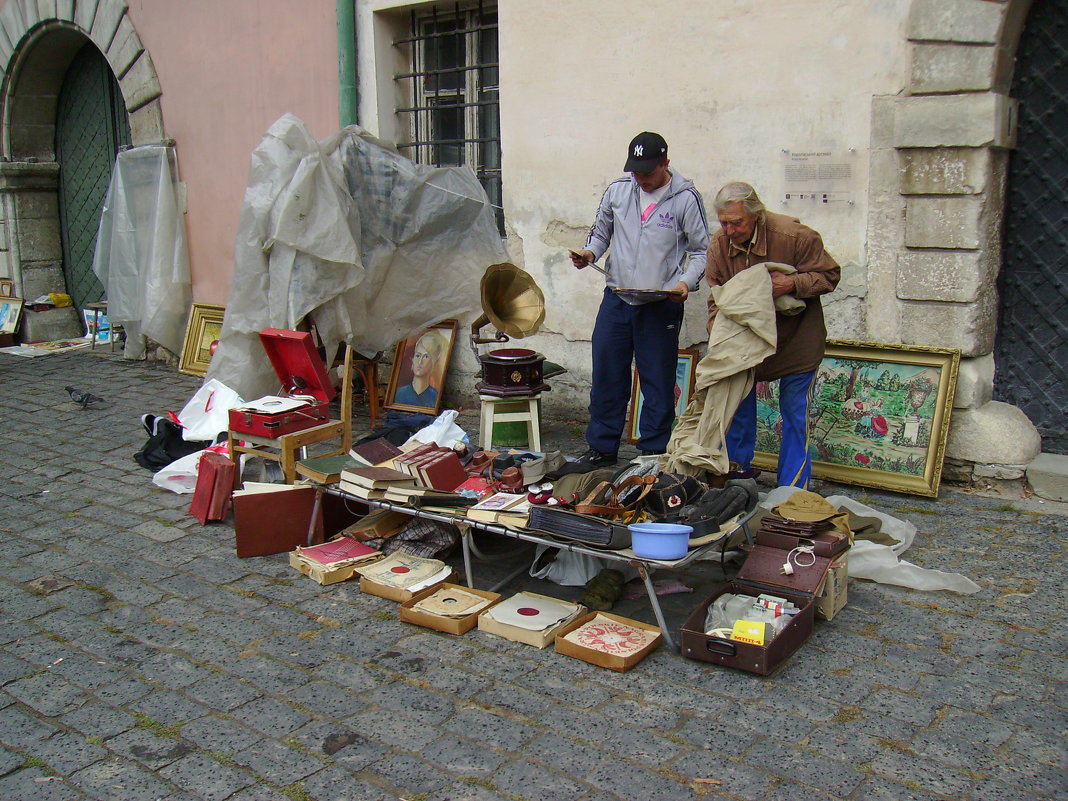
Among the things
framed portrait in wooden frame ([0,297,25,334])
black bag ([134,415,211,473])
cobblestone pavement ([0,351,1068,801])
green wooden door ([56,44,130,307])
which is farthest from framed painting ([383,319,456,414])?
framed portrait in wooden frame ([0,297,25,334])

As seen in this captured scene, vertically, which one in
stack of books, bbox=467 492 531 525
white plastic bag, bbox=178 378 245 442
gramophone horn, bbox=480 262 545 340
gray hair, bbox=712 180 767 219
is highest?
gray hair, bbox=712 180 767 219

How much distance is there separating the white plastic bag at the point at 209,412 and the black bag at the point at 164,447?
5 centimetres

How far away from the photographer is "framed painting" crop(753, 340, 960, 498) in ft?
17.0

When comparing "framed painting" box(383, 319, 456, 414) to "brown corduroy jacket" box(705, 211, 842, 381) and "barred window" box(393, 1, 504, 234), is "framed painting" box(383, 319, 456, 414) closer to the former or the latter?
"barred window" box(393, 1, 504, 234)

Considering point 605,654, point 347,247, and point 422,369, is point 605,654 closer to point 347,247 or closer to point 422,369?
point 347,247

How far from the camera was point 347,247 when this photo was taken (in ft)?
20.6

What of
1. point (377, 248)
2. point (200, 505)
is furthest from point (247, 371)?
point (200, 505)

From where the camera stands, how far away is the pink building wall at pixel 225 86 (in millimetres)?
7996

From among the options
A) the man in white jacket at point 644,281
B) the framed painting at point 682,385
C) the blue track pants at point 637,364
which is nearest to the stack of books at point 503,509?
the man in white jacket at point 644,281

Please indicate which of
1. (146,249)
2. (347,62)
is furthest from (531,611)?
(146,249)

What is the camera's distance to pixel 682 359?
6133mm

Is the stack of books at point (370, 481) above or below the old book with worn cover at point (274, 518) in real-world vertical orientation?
above

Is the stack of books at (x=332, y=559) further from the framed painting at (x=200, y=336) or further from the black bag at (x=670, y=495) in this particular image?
the framed painting at (x=200, y=336)

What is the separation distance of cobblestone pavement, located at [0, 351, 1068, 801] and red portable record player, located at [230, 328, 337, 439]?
79 cm
